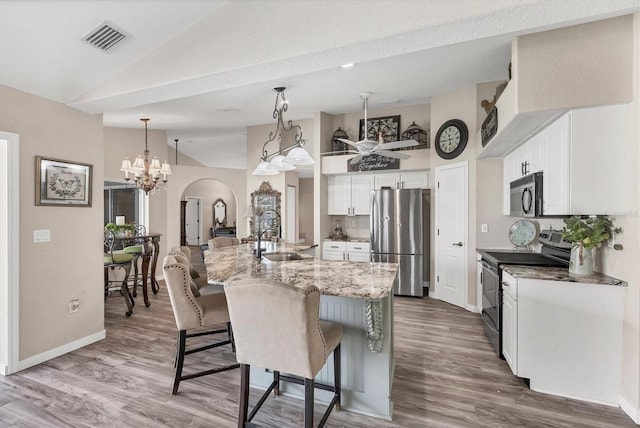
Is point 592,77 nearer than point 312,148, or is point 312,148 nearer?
point 592,77

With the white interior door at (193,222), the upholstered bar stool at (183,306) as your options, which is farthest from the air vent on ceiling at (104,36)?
the white interior door at (193,222)

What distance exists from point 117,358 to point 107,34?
2.85m

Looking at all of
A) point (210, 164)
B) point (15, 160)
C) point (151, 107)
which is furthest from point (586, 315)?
point (210, 164)

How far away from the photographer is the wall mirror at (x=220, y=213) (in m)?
11.6

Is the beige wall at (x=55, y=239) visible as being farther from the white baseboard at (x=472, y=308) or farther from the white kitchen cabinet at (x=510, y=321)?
the white baseboard at (x=472, y=308)

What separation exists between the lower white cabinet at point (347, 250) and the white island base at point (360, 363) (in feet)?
9.92

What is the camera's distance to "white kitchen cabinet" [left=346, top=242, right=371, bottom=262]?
5.28 meters

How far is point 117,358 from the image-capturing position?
9.83 ft

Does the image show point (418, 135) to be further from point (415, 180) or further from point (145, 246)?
point (145, 246)

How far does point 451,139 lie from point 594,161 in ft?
7.58

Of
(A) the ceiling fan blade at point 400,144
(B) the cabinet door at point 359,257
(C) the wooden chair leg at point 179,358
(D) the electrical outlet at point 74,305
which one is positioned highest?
(A) the ceiling fan blade at point 400,144

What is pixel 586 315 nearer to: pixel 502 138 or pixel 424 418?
pixel 424 418

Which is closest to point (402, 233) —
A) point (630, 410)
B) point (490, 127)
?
point (490, 127)

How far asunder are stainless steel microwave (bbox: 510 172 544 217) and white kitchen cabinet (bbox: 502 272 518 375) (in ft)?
2.30
